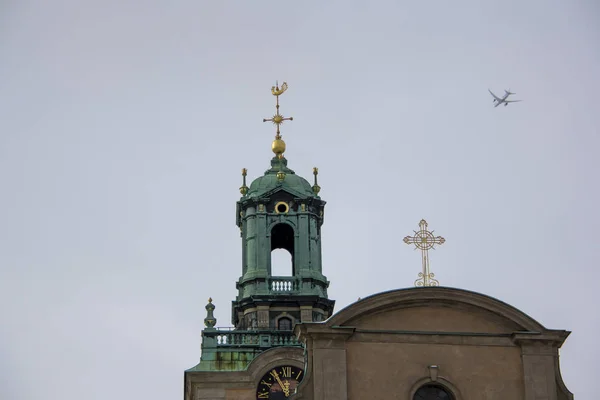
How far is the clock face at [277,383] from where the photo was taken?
5944 cm

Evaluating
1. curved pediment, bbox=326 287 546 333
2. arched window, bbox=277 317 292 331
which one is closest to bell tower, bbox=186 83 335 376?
arched window, bbox=277 317 292 331

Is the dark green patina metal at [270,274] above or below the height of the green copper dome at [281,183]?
below

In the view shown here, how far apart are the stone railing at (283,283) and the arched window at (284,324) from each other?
3.45ft

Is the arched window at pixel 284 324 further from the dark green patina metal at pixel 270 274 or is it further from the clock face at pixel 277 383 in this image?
the clock face at pixel 277 383

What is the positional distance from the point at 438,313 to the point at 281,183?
19.4m

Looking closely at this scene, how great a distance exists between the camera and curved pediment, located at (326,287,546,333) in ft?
152

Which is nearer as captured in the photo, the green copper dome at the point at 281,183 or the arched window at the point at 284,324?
the arched window at the point at 284,324

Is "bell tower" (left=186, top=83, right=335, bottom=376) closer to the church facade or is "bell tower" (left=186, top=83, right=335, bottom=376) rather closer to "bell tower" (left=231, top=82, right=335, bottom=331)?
"bell tower" (left=231, top=82, right=335, bottom=331)

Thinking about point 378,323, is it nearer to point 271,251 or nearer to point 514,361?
point 514,361

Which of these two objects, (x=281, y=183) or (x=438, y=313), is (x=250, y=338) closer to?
(x=281, y=183)

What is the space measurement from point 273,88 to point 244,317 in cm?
922

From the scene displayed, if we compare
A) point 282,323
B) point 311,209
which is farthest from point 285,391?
point 311,209

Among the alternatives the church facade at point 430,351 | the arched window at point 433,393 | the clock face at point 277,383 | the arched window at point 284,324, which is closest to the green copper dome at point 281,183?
the arched window at point 284,324

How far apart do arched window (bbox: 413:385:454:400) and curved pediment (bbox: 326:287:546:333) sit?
58.7 inches
